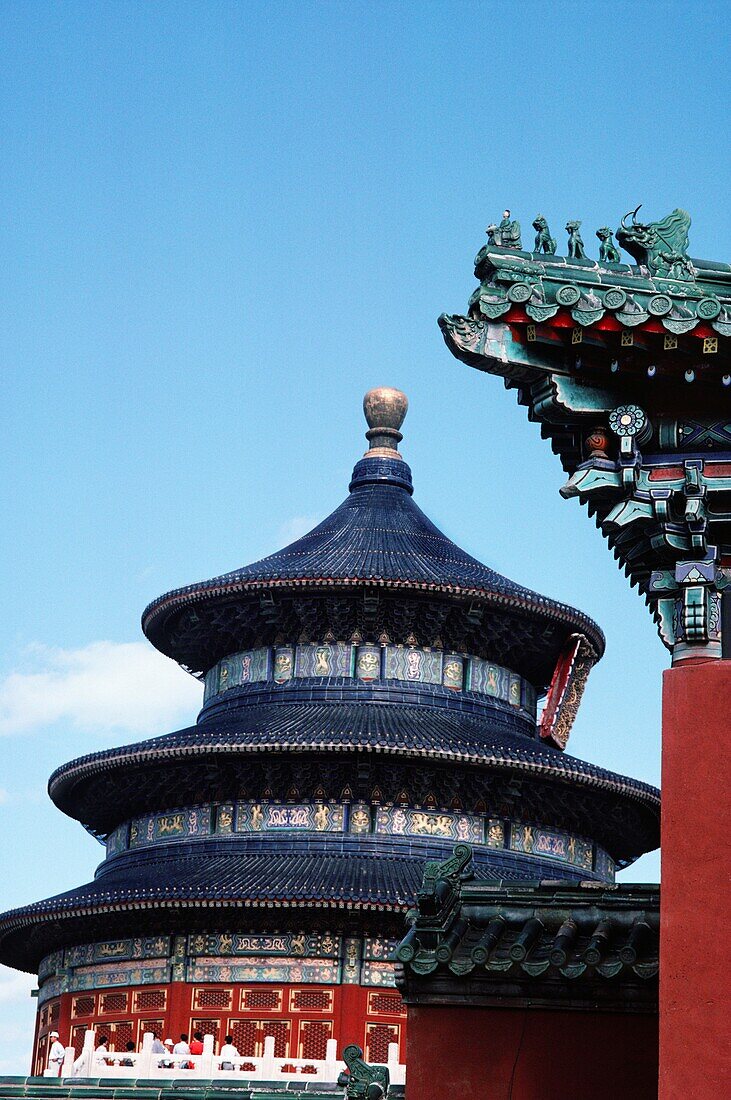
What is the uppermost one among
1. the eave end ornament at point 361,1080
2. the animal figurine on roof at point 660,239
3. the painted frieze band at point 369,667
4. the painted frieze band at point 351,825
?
the painted frieze band at point 369,667

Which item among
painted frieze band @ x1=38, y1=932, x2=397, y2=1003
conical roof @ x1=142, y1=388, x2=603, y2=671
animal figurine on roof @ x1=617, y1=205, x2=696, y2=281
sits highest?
conical roof @ x1=142, y1=388, x2=603, y2=671

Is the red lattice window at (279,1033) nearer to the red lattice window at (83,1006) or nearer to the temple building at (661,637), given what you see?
the red lattice window at (83,1006)

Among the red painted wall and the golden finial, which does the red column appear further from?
the golden finial

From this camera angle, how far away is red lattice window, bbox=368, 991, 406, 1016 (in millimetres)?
30344

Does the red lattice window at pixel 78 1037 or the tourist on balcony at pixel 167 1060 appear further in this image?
the red lattice window at pixel 78 1037

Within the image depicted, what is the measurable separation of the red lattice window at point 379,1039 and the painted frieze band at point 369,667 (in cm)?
708

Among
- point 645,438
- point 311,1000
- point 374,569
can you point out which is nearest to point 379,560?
point 374,569

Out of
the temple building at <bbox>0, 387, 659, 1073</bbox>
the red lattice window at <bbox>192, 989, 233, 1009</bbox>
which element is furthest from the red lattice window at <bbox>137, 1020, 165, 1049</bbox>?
the red lattice window at <bbox>192, 989, 233, 1009</bbox>

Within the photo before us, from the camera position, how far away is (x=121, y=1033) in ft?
104

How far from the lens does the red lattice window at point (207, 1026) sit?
30.5 m

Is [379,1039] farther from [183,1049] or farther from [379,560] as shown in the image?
[379,560]

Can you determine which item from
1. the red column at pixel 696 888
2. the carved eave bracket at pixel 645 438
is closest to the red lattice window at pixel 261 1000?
the carved eave bracket at pixel 645 438

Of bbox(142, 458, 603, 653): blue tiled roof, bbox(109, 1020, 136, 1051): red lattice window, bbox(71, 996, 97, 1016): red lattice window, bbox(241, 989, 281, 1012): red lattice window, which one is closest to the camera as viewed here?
bbox(241, 989, 281, 1012): red lattice window

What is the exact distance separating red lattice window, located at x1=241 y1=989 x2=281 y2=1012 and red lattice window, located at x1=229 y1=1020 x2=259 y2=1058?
9.9 inches
